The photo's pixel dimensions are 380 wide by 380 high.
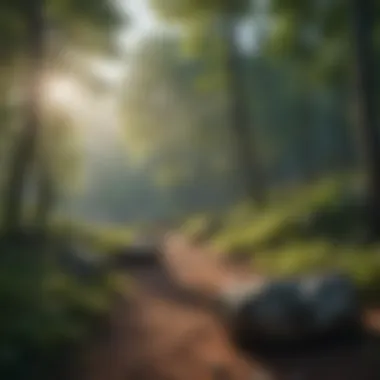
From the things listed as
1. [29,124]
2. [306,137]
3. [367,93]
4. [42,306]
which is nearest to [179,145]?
[306,137]

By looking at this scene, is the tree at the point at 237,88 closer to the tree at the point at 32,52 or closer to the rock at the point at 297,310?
the tree at the point at 32,52

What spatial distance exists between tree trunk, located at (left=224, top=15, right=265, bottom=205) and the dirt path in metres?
8.61

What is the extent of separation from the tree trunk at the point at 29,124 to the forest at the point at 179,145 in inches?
1.2

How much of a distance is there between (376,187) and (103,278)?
4837mm

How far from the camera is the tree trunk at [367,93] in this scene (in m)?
10.9

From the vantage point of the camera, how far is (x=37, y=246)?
37.2 ft

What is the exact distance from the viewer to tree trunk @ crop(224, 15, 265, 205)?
16.8 meters

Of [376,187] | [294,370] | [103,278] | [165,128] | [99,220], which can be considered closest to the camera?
[294,370]

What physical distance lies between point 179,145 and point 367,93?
29.5 ft

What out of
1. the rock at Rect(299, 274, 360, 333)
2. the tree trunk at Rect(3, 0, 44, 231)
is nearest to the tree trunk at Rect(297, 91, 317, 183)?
the tree trunk at Rect(3, 0, 44, 231)

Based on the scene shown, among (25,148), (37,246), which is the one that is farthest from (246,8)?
(37,246)

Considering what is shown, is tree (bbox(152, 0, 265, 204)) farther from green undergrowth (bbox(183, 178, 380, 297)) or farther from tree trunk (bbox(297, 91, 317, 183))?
tree trunk (bbox(297, 91, 317, 183))

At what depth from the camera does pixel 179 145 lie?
19328mm

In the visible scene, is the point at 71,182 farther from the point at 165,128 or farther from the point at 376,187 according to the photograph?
the point at 376,187
